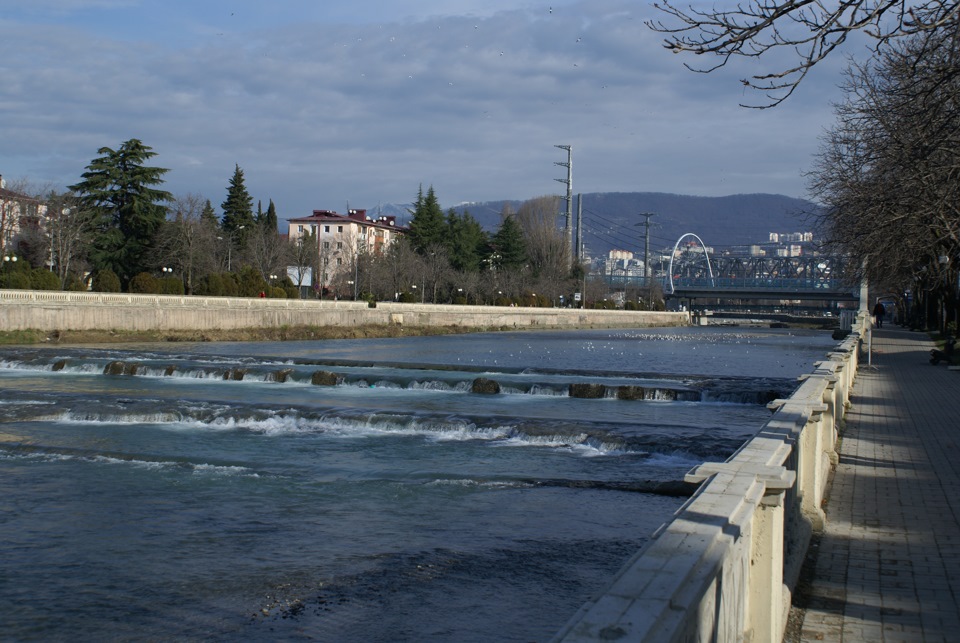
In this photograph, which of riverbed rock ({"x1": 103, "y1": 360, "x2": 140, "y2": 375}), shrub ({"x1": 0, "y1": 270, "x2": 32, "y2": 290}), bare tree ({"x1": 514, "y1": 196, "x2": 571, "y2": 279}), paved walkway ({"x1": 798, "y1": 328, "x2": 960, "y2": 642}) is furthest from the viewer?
bare tree ({"x1": 514, "y1": 196, "x2": 571, "y2": 279})

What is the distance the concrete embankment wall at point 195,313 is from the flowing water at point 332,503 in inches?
802

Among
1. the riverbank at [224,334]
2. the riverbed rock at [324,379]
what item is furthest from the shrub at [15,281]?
the riverbed rock at [324,379]

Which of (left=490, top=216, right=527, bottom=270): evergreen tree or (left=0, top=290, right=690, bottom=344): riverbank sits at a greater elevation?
(left=490, top=216, right=527, bottom=270): evergreen tree

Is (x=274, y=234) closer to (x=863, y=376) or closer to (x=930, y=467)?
(x=863, y=376)

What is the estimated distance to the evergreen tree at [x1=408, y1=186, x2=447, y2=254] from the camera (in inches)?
4601

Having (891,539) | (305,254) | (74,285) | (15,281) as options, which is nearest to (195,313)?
(15,281)

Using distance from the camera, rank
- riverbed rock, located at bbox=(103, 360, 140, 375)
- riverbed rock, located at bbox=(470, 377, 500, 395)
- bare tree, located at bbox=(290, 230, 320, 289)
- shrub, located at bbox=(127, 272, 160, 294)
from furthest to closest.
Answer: bare tree, located at bbox=(290, 230, 320, 289) → shrub, located at bbox=(127, 272, 160, 294) → riverbed rock, located at bbox=(103, 360, 140, 375) → riverbed rock, located at bbox=(470, 377, 500, 395)

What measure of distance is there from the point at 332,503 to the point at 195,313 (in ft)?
150

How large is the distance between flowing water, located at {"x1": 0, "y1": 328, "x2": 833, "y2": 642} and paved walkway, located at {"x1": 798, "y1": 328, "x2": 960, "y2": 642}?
87.3 inches

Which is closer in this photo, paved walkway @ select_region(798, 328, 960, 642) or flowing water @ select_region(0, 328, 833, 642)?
paved walkway @ select_region(798, 328, 960, 642)

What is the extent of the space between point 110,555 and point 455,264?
10816 cm

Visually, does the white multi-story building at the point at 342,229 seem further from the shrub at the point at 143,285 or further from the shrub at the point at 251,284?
the shrub at the point at 143,285

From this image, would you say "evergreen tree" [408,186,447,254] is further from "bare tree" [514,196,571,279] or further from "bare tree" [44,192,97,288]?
"bare tree" [44,192,97,288]

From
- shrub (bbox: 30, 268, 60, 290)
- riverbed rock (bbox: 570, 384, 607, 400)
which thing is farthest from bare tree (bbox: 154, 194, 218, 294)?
riverbed rock (bbox: 570, 384, 607, 400)
